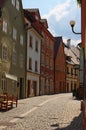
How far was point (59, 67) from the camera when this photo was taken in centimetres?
7406

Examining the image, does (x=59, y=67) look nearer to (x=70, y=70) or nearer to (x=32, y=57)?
(x=70, y=70)

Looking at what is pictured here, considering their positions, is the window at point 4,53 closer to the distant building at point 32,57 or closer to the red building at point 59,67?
the distant building at point 32,57

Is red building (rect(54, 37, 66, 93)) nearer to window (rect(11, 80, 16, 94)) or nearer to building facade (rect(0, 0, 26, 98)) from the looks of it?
building facade (rect(0, 0, 26, 98))

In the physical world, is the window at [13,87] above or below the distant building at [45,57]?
below

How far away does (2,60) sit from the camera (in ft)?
117

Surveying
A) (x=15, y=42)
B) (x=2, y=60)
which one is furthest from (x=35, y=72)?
(x=2, y=60)

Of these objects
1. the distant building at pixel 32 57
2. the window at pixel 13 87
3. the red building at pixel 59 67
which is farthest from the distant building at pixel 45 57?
the window at pixel 13 87

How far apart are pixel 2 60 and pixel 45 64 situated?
24.9 meters

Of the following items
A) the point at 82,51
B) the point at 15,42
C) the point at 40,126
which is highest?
the point at 15,42

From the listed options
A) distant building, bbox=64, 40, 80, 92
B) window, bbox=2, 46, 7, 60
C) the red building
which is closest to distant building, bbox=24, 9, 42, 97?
window, bbox=2, 46, 7, 60

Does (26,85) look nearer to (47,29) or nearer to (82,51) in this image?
(47,29)

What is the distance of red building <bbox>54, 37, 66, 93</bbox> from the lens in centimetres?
7154

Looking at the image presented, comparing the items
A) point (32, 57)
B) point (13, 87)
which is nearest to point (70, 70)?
point (32, 57)

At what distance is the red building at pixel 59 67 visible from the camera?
7154 centimetres
